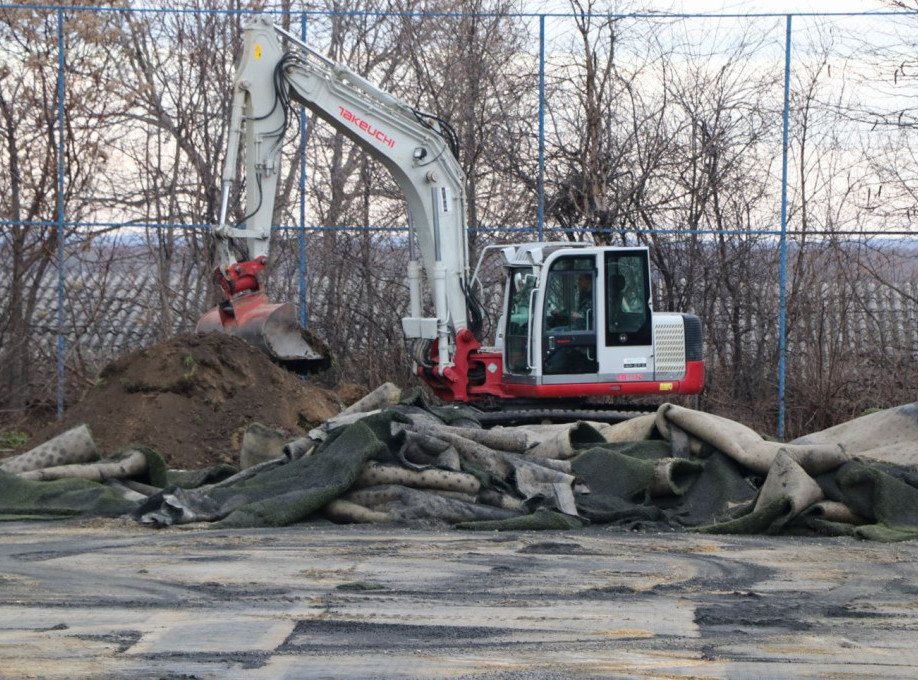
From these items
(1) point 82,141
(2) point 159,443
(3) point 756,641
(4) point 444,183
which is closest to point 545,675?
(3) point 756,641

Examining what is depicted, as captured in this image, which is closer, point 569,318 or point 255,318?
point 255,318

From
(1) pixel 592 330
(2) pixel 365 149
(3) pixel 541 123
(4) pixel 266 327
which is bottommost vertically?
(1) pixel 592 330

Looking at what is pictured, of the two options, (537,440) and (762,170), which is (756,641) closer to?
(537,440)

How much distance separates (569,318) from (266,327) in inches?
121

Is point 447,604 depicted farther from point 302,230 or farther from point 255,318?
point 302,230

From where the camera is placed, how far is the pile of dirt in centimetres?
1189

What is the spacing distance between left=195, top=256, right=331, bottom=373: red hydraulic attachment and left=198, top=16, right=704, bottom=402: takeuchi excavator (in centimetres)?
1

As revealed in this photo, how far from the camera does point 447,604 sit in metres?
5.68

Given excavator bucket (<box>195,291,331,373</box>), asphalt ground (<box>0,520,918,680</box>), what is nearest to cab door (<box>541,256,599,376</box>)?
excavator bucket (<box>195,291,331,373</box>)

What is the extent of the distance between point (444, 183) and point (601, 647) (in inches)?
386

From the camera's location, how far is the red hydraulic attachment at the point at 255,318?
43.2ft

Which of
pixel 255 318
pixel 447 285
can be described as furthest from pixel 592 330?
pixel 255 318

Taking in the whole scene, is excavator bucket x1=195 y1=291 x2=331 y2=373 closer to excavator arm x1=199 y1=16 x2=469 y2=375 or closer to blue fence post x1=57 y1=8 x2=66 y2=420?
excavator arm x1=199 y1=16 x2=469 y2=375

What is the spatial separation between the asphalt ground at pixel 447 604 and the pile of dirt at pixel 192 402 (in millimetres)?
3791
